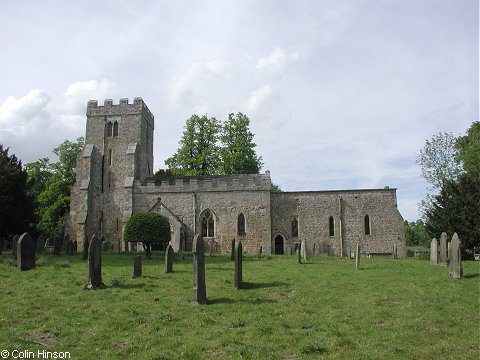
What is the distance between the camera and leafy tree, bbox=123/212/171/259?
2360 centimetres

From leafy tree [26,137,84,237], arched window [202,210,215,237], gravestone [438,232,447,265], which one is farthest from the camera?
leafy tree [26,137,84,237]

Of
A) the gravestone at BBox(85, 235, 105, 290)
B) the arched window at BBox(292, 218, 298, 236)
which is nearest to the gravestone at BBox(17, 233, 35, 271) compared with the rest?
the gravestone at BBox(85, 235, 105, 290)

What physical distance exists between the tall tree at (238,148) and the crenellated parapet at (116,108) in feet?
29.4

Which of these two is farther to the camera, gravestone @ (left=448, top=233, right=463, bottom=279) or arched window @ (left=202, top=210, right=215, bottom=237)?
arched window @ (left=202, top=210, right=215, bottom=237)

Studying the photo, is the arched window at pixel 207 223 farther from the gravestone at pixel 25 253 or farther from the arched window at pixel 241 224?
the gravestone at pixel 25 253

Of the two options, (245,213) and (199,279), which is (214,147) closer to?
(245,213)

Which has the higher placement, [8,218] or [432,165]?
[432,165]

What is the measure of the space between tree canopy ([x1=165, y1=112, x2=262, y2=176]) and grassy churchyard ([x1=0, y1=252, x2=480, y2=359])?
27.4 m

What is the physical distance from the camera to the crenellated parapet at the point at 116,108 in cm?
3478

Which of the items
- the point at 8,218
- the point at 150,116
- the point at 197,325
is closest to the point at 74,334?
the point at 197,325

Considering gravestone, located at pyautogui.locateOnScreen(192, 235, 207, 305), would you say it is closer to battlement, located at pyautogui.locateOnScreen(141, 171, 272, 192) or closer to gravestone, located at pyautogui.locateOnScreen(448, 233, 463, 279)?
gravestone, located at pyautogui.locateOnScreen(448, 233, 463, 279)

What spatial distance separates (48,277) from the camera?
42.6 feet

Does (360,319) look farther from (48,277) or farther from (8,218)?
(8,218)

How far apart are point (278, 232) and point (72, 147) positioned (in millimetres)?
24037
